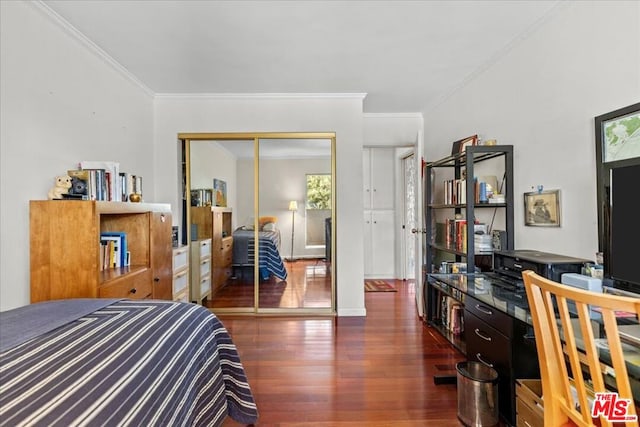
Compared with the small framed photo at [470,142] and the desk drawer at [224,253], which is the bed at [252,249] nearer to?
the desk drawer at [224,253]

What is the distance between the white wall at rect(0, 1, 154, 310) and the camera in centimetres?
190

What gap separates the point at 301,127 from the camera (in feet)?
12.4

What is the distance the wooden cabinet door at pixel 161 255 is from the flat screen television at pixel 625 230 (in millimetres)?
3013

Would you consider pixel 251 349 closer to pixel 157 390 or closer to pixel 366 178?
pixel 157 390

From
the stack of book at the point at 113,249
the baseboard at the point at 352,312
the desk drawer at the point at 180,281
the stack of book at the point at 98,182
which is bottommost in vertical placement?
the baseboard at the point at 352,312

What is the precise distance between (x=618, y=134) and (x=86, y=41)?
144 inches

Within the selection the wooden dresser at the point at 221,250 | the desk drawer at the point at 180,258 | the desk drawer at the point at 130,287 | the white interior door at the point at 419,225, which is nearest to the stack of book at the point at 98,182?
the desk drawer at the point at 130,287

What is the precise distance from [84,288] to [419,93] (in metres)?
3.62

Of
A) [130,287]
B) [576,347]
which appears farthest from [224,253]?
[576,347]

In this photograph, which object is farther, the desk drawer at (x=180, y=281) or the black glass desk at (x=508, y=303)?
the desk drawer at (x=180, y=281)

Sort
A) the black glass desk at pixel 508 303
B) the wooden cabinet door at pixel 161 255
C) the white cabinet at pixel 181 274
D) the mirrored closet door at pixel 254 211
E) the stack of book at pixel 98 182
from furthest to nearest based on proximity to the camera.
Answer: the mirrored closet door at pixel 254 211 < the white cabinet at pixel 181 274 < the wooden cabinet door at pixel 161 255 < the stack of book at pixel 98 182 < the black glass desk at pixel 508 303

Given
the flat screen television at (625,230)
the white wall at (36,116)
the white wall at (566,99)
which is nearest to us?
the flat screen television at (625,230)

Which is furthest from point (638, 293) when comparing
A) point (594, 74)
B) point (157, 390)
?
point (157, 390)

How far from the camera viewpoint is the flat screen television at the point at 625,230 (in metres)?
1.35
